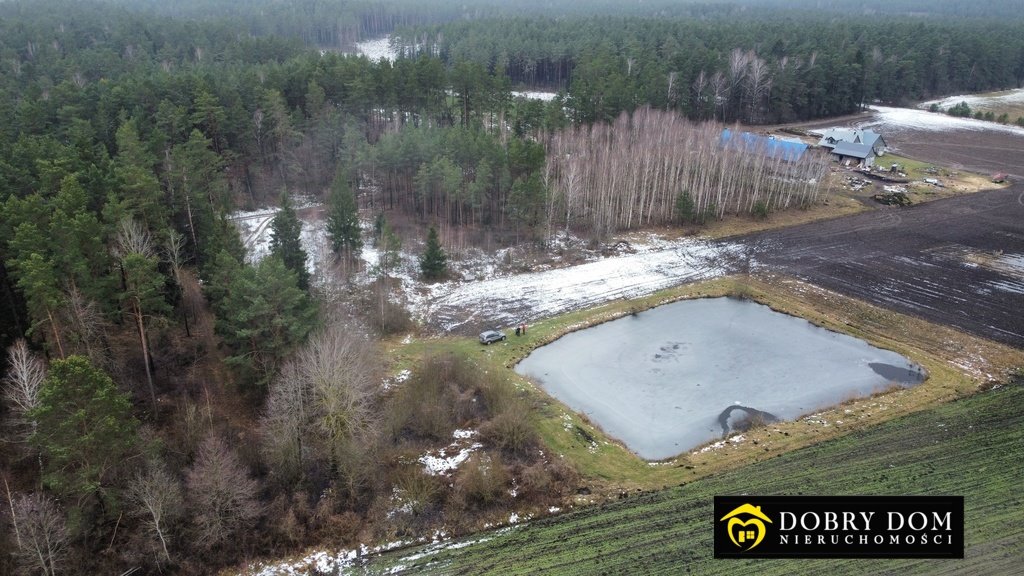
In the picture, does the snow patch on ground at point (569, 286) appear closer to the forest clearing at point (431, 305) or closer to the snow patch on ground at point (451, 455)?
the forest clearing at point (431, 305)

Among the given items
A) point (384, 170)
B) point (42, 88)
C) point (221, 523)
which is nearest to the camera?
point (221, 523)

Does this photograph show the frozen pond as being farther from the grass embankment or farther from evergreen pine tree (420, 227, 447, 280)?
evergreen pine tree (420, 227, 447, 280)

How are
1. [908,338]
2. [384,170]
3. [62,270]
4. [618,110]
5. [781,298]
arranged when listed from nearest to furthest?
[62,270] → [908,338] → [781,298] → [384,170] → [618,110]

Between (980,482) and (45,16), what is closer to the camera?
(980,482)

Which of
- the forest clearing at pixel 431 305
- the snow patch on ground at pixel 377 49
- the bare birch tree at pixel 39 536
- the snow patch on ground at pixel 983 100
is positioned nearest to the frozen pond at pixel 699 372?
the forest clearing at pixel 431 305

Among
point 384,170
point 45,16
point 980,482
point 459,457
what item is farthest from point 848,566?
point 45,16

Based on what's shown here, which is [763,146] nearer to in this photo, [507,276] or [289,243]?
[507,276]

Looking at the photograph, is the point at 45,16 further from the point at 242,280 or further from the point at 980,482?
the point at 980,482

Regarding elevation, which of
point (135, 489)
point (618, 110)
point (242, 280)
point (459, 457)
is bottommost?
point (459, 457)
